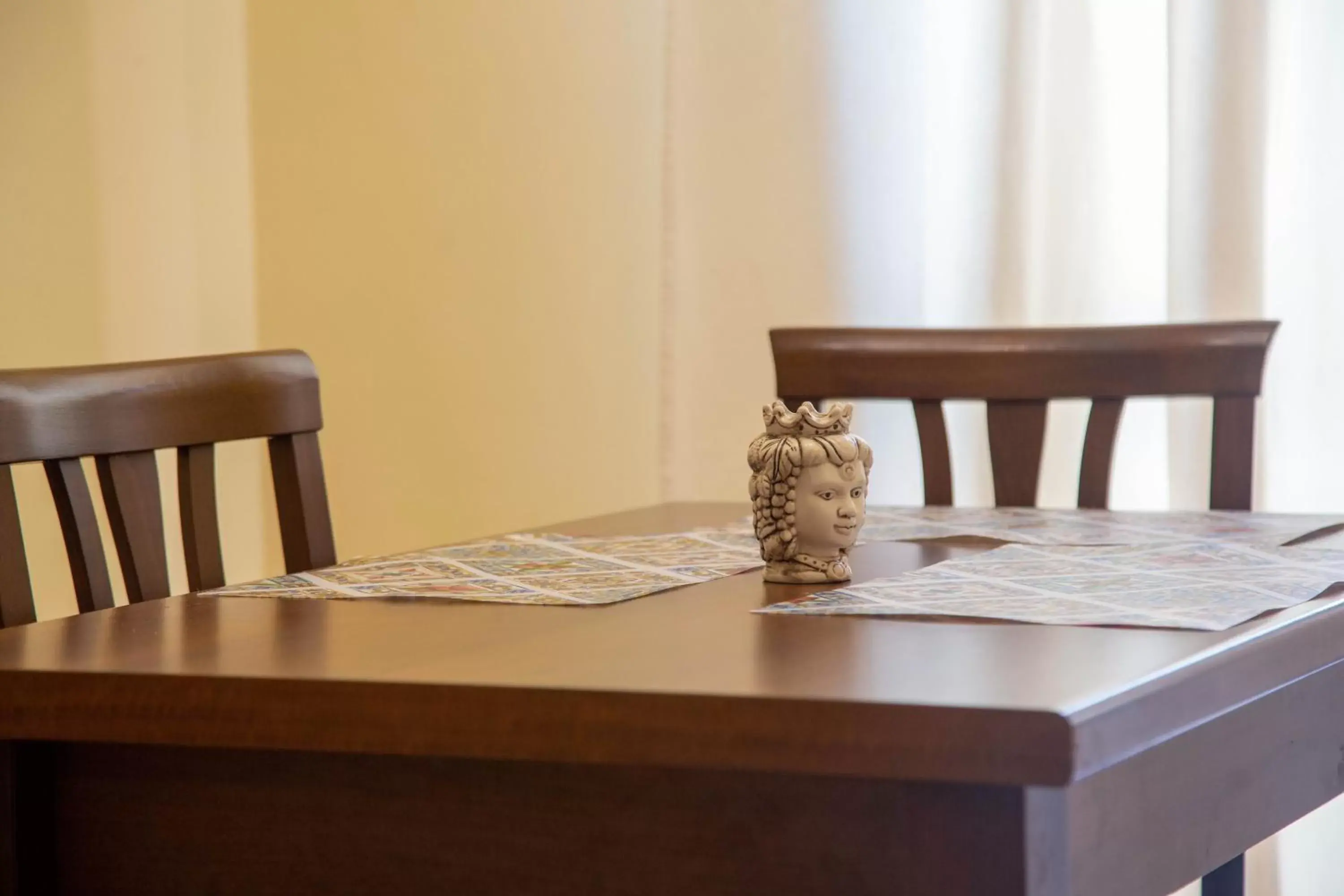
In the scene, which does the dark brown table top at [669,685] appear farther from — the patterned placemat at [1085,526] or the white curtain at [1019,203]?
the white curtain at [1019,203]

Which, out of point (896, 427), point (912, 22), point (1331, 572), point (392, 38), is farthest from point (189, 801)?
point (392, 38)

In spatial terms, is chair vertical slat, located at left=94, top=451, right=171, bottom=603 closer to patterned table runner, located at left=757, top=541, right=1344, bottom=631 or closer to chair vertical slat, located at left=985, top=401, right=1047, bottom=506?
patterned table runner, located at left=757, top=541, right=1344, bottom=631

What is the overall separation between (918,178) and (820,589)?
1.44 m

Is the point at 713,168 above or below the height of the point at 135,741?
above

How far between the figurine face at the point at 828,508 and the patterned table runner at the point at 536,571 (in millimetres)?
83

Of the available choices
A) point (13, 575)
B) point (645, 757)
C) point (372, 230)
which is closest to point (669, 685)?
point (645, 757)

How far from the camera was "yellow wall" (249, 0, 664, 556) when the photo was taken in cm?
258

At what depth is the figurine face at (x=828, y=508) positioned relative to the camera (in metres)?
0.98

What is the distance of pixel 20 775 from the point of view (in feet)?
2.45

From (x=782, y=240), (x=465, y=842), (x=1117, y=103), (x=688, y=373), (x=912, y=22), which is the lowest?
(x=465, y=842)

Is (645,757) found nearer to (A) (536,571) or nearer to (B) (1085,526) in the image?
(A) (536,571)

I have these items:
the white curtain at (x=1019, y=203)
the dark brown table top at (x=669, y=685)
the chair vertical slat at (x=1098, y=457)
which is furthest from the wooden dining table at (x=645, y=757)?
the white curtain at (x=1019, y=203)

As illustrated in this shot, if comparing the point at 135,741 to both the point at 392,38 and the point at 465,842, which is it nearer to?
the point at 465,842

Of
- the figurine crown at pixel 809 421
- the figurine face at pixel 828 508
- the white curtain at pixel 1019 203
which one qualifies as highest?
the white curtain at pixel 1019 203
